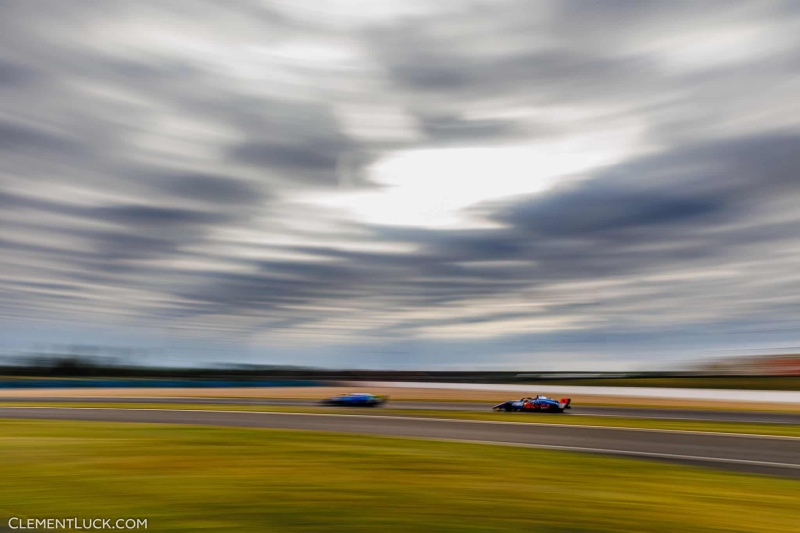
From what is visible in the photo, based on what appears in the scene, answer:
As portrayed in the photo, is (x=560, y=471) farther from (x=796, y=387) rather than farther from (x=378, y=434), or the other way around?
(x=796, y=387)

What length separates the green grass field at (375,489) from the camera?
930cm

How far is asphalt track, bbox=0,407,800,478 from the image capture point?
16.9 m

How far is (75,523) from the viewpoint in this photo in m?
8.64

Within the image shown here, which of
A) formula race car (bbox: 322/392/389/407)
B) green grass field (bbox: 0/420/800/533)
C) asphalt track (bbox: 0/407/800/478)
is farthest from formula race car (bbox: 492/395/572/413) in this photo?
green grass field (bbox: 0/420/800/533)

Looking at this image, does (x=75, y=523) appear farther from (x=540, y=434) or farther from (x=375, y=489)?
(x=540, y=434)

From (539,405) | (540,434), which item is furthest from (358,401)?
(540,434)

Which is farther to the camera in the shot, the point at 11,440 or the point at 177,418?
the point at 177,418

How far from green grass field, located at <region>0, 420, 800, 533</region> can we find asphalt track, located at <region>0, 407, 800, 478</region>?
201cm

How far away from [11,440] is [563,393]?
45860 millimetres

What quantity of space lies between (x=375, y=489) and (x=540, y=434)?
1215cm

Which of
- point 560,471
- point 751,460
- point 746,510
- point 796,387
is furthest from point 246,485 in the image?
point 796,387

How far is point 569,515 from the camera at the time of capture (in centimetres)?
978

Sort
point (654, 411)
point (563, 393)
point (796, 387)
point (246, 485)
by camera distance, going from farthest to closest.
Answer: point (563, 393) < point (796, 387) < point (654, 411) < point (246, 485)

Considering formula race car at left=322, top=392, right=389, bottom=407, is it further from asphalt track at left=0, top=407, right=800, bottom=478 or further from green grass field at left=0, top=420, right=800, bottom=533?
green grass field at left=0, top=420, right=800, bottom=533
